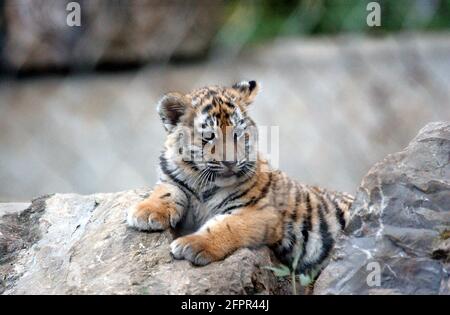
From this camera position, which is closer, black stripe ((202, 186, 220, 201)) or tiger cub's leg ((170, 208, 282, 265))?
tiger cub's leg ((170, 208, 282, 265))

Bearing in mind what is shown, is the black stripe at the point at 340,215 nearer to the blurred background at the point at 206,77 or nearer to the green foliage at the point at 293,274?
the green foliage at the point at 293,274

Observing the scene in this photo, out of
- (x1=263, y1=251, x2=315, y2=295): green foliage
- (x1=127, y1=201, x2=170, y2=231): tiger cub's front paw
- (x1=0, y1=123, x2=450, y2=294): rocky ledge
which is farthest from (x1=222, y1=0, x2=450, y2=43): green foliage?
(x1=263, y1=251, x2=315, y2=295): green foliage

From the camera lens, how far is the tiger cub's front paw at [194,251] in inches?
163

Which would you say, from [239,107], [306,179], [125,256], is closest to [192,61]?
[306,179]

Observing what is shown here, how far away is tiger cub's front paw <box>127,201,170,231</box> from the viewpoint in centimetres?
436

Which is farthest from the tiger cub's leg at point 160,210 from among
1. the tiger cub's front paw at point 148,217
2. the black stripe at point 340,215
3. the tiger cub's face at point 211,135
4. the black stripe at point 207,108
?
the black stripe at point 340,215

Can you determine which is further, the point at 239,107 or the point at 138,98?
the point at 138,98

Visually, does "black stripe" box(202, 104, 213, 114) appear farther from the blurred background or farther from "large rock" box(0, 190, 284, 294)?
the blurred background

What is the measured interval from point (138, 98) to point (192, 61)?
0.60 m

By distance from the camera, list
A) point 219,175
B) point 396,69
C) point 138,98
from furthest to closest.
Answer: point 396,69 → point 138,98 → point 219,175

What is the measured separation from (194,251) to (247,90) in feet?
3.29

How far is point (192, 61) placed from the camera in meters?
8.02

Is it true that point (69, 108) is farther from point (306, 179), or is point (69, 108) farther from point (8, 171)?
point (306, 179)

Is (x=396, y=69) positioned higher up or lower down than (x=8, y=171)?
higher up
